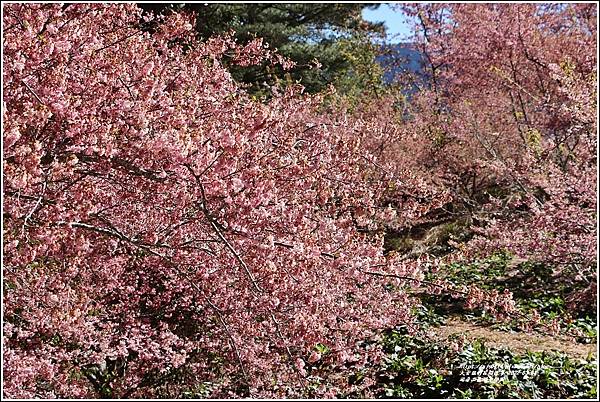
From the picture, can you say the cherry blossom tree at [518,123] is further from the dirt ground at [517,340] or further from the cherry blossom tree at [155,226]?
the cherry blossom tree at [155,226]

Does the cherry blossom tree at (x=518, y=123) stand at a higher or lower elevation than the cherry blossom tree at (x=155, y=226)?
higher

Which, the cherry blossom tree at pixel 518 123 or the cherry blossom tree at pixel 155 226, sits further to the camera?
the cherry blossom tree at pixel 518 123

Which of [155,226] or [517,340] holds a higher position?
[517,340]

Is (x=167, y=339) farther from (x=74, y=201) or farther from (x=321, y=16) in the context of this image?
(x=321, y=16)

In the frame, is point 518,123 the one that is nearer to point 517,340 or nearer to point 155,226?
point 517,340

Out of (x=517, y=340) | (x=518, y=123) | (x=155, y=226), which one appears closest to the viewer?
(x=155, y=226)

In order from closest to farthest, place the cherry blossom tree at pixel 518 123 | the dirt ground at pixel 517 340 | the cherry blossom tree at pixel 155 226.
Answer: the cherry blossom tree at pixel 155 226 → the dirt ground at pixel 517 340 → the cherry blossom tree at pixel 518 123

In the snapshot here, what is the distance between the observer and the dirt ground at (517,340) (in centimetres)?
486

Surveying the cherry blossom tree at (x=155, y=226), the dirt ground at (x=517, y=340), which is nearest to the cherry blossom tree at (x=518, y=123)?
the dirt ground at (x=517, y=340)

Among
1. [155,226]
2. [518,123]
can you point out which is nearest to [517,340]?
[155,226]

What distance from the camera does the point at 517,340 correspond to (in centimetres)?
512

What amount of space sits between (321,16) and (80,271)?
11.3 meters

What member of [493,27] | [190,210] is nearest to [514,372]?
[190,210]

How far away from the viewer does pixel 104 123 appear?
102 inches
